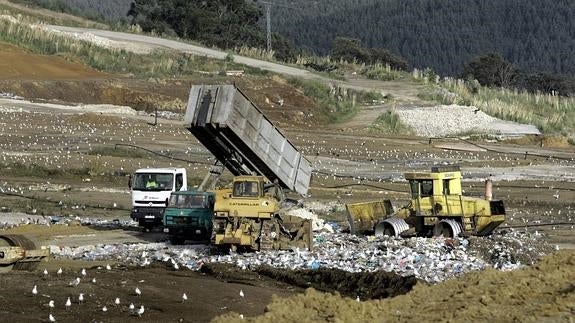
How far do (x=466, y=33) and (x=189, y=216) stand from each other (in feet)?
531

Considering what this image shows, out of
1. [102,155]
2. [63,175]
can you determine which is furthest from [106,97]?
[63,175]

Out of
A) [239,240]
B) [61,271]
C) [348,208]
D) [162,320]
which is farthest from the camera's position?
[348,208]

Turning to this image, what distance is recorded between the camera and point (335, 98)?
7038 centimetres

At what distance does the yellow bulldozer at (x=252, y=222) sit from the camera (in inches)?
1021

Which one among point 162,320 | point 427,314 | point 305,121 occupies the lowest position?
point 305,121

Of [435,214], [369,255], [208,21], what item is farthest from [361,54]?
[369,255]

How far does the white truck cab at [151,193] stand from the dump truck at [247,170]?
182 cm

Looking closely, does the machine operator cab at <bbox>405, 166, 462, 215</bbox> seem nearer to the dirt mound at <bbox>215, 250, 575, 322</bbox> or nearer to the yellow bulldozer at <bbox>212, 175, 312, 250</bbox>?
the yellow bulldozer at <bbox>212, 175, 312, 250</bbox>

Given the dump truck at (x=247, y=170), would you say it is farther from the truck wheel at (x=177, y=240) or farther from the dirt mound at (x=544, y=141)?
the dirt mound at (x=544, y=141)

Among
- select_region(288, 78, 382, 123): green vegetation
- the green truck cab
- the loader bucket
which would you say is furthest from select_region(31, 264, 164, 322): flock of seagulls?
select_region(288, 78, 382, 123): green vegetation

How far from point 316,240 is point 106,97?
117ft

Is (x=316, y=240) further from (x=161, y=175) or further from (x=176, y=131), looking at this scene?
(x=176, y=131)

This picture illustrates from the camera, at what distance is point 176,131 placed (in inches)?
2117

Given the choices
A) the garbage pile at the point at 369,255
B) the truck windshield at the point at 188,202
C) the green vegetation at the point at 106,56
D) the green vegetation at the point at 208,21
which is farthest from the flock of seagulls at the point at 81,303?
the green vegetation at the point at 208,21
